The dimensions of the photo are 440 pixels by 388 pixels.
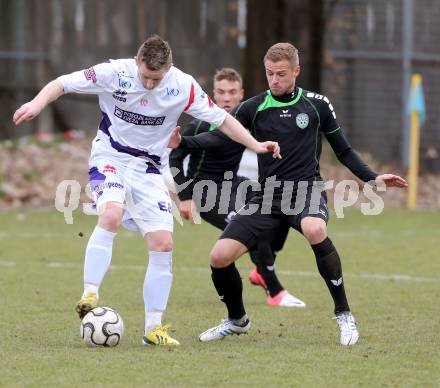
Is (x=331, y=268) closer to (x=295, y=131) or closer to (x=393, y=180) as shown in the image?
(x=393, y=180)

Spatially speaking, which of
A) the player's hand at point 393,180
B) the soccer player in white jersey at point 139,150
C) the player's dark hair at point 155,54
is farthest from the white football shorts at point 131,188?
the player's hand at point 393,180

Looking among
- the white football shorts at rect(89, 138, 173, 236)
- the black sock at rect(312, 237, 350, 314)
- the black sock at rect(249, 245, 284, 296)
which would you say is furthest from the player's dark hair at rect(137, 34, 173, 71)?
the black sock at rect(249, 245, 284, 296)

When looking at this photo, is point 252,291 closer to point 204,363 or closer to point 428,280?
point 428,280

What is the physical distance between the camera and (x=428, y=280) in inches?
412

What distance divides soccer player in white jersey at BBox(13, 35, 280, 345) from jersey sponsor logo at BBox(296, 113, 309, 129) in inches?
17.6

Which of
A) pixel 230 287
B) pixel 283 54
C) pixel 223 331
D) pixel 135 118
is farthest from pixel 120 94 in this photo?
pixel 223 331

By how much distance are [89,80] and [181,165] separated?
2244 mm

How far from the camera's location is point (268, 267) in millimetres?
9297

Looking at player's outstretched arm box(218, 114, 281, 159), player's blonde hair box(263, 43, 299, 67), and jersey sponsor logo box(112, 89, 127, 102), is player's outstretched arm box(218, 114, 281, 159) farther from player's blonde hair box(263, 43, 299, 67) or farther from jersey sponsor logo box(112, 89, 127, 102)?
jersey sponsor logo box(112, 89, 127, 102)

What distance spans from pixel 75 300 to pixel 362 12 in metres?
13.8

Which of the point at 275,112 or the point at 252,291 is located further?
the point at 252,291

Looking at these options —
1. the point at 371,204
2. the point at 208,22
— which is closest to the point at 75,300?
the point at 371,204

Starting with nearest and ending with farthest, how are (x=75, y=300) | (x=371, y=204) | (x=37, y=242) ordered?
1. (x=75, y=300)
2. (x=37, y=242)
3. (x=371, y=204)

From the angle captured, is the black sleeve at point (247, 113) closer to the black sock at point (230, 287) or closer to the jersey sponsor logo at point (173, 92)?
the jersey sponsor logo at point (173, 92)
